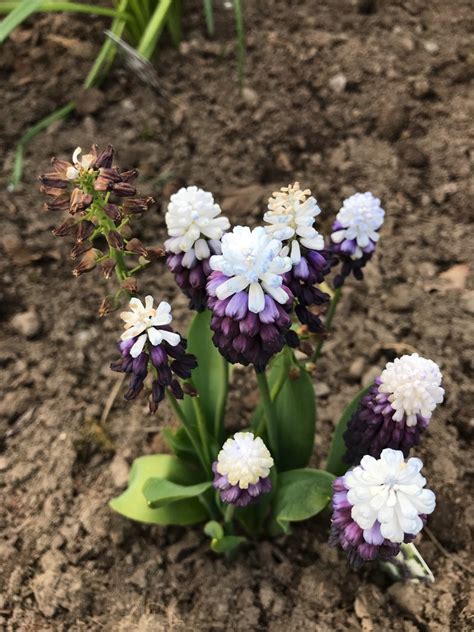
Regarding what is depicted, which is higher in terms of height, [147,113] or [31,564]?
[147,113]

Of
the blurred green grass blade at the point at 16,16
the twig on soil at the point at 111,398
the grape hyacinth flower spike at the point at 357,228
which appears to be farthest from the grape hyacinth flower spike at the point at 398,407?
the blurred green grass blade at the point at 16,16

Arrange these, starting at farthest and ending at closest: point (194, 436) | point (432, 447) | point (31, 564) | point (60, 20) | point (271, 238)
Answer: point (60, 20), point (432, 447), point (31, 564), point (194, 436), point (271, 238)

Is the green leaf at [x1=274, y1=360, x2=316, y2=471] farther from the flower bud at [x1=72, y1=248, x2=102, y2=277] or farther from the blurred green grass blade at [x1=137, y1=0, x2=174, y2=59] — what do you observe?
the blurred green grass blade at [x1=137, y1=0, x2=174, y2=59]

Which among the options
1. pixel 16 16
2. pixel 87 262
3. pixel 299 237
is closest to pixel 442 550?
pixel 299 237

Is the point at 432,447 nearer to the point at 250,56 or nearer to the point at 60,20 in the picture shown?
the point at 250,56

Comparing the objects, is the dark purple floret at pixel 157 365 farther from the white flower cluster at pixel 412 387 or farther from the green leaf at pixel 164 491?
the white flower cluster at pixel 412 387

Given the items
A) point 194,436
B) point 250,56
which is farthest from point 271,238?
point 250,56
